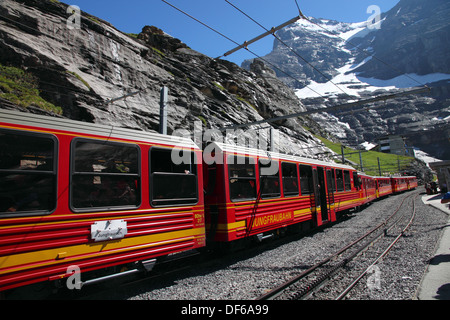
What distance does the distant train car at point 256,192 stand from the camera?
7.48 m

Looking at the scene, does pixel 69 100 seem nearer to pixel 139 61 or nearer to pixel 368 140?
pixel 139 61

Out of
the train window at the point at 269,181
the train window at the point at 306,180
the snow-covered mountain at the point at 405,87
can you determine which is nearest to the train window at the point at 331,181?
the train window at the point at 306,180

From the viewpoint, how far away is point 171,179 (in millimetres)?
6199

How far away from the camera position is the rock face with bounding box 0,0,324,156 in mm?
17734

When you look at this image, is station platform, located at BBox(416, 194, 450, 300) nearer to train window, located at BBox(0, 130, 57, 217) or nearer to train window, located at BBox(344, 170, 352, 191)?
train window, located at BBox(0, 130, 57, 217)

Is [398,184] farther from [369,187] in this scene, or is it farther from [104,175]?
[104,175]

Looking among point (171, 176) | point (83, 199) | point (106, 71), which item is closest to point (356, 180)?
point (171, 176)

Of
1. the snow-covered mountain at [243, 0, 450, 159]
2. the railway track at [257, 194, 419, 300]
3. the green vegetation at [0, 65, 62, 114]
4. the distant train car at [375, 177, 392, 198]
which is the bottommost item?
the railway track at [257, 194, 419, 300]

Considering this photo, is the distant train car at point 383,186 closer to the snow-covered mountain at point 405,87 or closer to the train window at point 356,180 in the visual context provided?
the train window at point 356,180

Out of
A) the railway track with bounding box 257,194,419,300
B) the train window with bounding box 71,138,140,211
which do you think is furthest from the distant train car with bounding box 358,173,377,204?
the train window with bounding box 71,138,140,211

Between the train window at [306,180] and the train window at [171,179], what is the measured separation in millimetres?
5828

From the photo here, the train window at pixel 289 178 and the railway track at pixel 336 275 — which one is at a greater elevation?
the train window at pixel 289 178

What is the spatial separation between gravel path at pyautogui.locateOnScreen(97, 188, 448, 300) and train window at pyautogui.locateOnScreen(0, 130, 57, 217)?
7.92 ft
